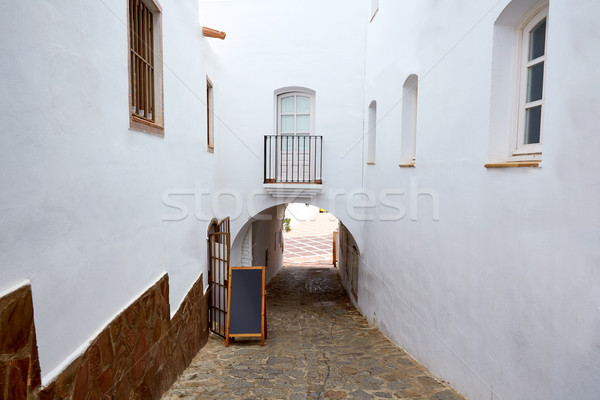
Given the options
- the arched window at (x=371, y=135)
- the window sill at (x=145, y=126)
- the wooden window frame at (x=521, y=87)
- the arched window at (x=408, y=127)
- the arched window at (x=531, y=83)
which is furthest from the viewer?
the arched window at (x=371, y=135)

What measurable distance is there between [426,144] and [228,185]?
5006 millimetres

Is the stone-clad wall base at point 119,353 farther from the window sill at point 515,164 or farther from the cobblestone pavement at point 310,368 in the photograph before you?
the window sill at point 515,164

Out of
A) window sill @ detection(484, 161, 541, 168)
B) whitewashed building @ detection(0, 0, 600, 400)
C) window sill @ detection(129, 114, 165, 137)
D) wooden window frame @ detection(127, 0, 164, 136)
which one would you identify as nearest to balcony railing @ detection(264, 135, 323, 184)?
whitewashed building @ detection(0, 0, 600, 400)

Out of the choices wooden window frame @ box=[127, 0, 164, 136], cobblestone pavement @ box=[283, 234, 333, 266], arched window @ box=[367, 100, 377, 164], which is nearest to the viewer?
wooden window frame @ box=[127, 0, 164, 136]

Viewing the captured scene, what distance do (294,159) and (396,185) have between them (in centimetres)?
327

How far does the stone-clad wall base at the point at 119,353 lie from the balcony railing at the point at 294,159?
374 centimetres

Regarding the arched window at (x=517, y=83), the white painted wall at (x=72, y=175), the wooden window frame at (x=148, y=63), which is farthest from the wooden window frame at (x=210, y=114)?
the arched window at (x=517, y=83)

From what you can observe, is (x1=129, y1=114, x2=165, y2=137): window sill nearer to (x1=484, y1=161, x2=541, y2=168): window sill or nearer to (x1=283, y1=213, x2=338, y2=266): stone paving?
(x1=484, y1=161, x2=541, y2=168): window sill

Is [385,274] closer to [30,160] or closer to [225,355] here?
[225,355]

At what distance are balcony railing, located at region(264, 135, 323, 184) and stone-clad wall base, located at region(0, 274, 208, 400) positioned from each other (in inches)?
147

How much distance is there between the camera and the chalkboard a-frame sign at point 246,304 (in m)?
6.44

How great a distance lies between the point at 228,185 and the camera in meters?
8.84

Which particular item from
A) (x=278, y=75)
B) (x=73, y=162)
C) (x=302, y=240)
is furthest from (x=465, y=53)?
(x=302, y=240)

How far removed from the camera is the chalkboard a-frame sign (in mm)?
6438
